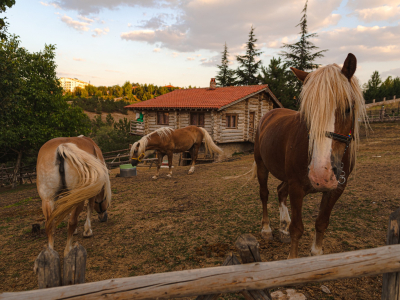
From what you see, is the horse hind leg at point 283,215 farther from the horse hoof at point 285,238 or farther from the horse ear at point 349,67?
the horse ear at point 349,67

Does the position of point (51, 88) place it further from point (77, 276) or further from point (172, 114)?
point (77, 276)

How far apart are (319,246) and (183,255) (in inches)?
79.2

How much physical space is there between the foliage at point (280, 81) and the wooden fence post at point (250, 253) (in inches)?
1162

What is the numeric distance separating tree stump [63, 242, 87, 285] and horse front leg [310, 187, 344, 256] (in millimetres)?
2703

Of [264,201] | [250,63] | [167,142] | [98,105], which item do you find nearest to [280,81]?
[250,63]

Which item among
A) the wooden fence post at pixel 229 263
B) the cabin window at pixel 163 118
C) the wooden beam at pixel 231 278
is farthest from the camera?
the cabin window at pixel 163 118

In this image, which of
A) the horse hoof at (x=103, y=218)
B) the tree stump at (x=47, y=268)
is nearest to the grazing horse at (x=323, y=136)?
the tree stump at (x=47, y=268)

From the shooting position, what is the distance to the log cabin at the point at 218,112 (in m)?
20.1

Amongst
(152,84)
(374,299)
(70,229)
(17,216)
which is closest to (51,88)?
(17,216)

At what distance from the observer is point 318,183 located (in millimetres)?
2080

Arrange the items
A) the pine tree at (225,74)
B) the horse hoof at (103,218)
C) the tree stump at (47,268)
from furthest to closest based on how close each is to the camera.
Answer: the pine tree at (225,74) → the horse hoof at (103,218) → the tree stump at (47,268)

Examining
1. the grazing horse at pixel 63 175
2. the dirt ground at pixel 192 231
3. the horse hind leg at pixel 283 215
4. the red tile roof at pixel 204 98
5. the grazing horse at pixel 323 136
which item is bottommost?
the dirt ground at pixel 192 231

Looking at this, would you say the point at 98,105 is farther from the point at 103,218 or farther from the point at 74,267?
the point at 74,267

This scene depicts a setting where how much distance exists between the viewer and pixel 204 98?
22344 mm
